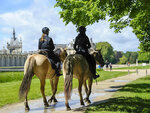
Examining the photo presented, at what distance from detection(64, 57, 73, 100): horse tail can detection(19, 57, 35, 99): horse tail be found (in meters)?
1.27

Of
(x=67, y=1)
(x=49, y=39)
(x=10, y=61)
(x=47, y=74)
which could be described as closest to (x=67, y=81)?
(x=47, y=74)

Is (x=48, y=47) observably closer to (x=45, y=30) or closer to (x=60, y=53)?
(x=45, y=30)

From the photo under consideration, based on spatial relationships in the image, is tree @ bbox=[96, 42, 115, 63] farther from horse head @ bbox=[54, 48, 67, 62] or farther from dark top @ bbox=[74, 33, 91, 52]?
dark top @ bbox=[74, 33, 91, 52]

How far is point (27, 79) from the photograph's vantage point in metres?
6.96

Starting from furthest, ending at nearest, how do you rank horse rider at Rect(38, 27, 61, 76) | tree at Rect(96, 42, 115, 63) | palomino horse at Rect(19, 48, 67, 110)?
tree at Rect(96, 42, 115, 63), horse rider at Rect(38, 27, 61, 76), palomino horse at Rect(19, 48, 67, 110)

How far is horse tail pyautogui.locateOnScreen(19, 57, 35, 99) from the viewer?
22.1ft

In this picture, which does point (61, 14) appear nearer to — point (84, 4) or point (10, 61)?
point (84, 4)

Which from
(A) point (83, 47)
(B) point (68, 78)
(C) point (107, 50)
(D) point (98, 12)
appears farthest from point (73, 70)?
(C) point (107, 50)

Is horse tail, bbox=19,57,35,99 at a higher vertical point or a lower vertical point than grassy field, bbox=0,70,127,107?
higher

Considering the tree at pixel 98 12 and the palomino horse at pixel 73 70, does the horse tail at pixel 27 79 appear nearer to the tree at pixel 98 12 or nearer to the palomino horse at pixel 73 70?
the palomino horse at pixel 73 70

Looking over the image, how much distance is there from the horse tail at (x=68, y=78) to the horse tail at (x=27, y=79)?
4.16 feet

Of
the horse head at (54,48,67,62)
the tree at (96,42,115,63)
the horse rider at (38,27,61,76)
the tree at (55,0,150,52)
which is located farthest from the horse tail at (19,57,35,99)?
the tree at (96,42,115,63)

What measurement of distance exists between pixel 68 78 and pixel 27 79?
4.77 feet

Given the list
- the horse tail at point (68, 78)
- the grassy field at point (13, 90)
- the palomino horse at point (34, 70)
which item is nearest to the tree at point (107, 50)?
the grassy field at point (13, 90)
